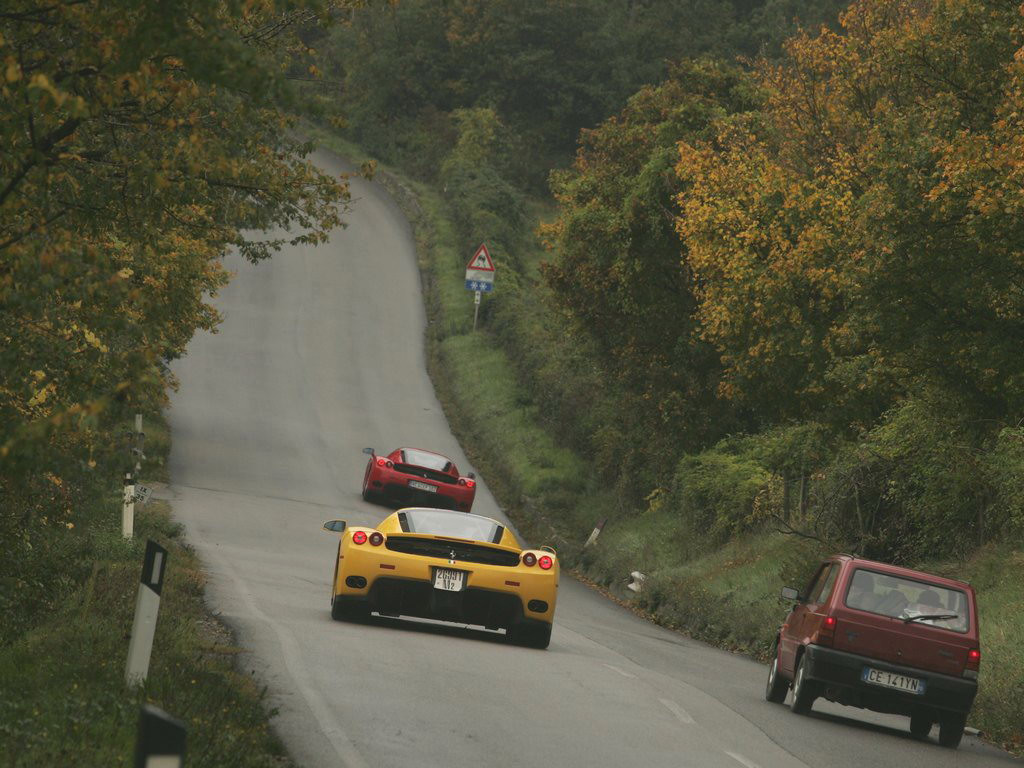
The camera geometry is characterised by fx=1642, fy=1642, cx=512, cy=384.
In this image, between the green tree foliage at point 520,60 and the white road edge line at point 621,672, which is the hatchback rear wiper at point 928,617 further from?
the green tree foliage at point 520,60

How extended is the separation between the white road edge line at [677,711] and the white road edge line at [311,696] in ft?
9.35

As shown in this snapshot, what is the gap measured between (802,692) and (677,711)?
6.25ft

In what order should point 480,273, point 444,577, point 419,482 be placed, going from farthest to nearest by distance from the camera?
point 480,273 → point 419,482 → point 444,577

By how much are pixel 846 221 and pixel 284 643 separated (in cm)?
1405

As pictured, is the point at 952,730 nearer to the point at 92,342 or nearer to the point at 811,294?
the point at 92,342

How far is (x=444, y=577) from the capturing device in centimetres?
1543

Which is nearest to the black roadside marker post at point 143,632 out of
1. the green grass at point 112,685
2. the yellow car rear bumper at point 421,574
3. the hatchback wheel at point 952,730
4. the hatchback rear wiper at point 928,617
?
the green grass at point 112,685

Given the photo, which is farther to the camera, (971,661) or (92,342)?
(971,661)

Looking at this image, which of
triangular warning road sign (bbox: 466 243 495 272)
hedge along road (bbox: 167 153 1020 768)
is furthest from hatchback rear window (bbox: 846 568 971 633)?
triangular warning road sign (bbox: 466 243 495 272)

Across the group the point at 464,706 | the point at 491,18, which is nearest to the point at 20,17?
the point at 464,706

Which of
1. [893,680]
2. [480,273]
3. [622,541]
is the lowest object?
[622,541]

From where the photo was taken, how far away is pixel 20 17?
27.3 ft

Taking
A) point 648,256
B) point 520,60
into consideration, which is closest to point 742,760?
point 648,256

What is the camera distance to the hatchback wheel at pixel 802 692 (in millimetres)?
14266
